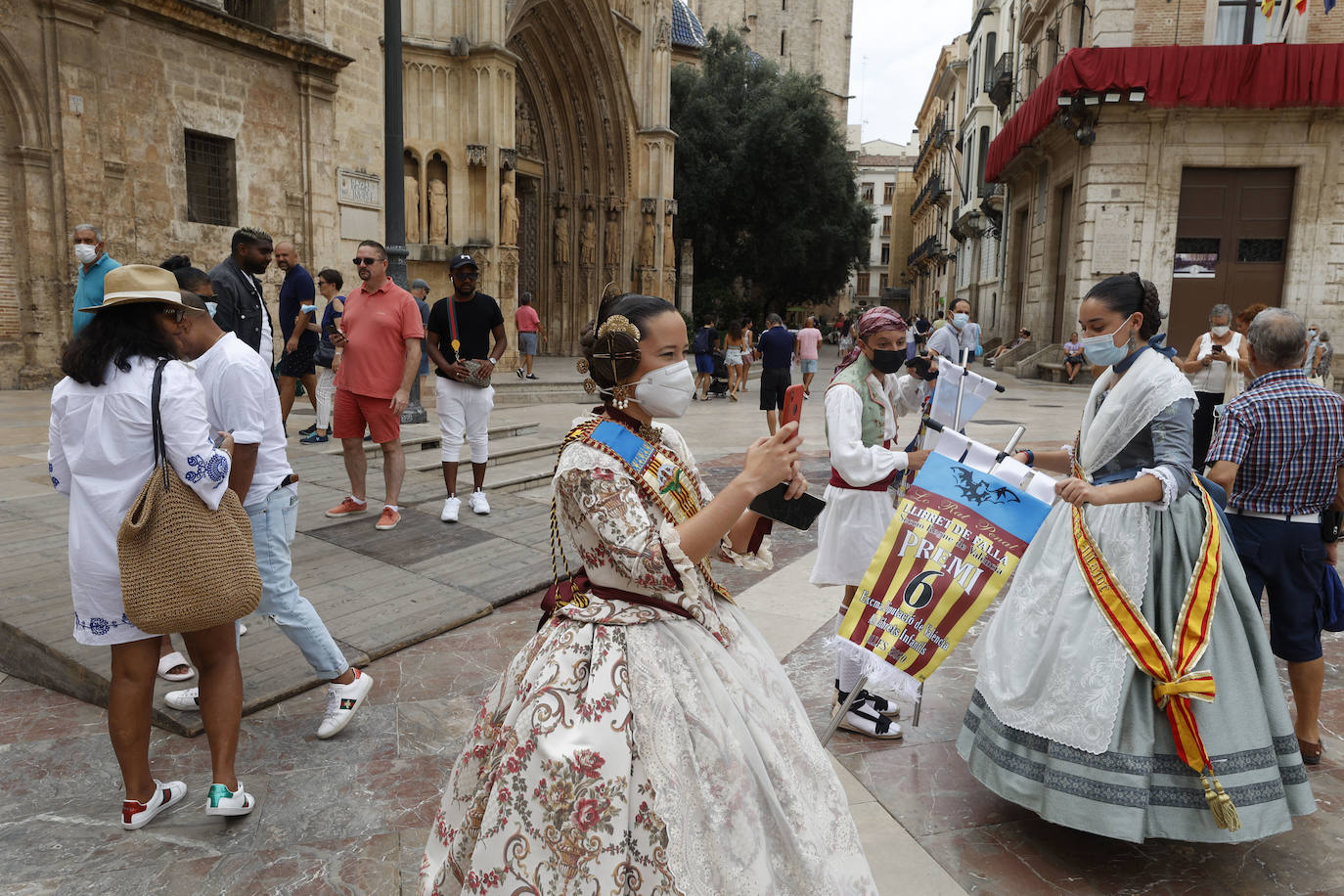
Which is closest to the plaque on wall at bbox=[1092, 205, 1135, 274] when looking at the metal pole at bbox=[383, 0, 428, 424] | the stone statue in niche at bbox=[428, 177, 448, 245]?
the stone statue in niche at bbox=[428, 177, 448, 245]

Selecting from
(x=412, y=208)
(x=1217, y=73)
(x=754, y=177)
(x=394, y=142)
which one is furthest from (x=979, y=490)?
(x=754, y=177)

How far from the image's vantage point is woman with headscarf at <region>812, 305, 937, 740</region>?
343 cm

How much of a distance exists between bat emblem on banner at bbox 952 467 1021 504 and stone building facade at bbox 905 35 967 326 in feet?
113

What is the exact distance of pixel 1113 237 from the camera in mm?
18719

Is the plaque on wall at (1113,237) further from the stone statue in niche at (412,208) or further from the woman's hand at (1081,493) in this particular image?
the woman's hand at (1081,493)

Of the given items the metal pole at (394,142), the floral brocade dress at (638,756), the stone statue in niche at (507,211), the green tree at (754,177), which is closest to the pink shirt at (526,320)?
the stone statue in niche at (507,211)

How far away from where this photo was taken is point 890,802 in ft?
10.0

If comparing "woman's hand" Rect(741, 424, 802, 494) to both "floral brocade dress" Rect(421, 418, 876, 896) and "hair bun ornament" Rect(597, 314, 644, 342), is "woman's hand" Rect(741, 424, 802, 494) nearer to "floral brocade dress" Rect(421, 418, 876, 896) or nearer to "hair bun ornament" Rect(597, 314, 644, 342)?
"floral brocade dress" Rect(421, 418, 876, 896)

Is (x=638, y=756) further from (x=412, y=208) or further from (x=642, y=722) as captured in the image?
(x=412, y=208)

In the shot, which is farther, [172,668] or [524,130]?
[524,130]

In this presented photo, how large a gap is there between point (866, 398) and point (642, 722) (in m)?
2.14

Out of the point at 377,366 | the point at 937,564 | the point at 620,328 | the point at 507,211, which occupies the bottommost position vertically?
the point at 937,564

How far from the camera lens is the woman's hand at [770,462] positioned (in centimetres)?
188

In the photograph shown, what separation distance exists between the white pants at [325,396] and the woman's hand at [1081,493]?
24.2ft
